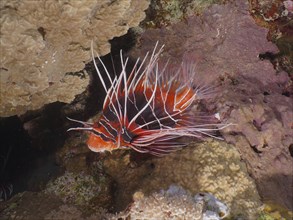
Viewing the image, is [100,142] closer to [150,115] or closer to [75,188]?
[150,115]

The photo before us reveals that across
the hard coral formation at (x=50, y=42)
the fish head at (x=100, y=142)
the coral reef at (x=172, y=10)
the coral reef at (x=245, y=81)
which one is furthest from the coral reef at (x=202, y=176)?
the coral reef at (x=172, y=10)

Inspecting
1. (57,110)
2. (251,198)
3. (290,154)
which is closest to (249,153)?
(251,198)

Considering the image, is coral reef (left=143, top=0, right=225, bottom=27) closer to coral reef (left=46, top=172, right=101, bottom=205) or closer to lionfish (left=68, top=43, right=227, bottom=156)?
lionfish (left=68, top=43, right=227, bottom=156)

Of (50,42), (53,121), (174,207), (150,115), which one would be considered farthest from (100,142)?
(53,121)

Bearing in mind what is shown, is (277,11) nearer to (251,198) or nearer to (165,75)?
(165,75)

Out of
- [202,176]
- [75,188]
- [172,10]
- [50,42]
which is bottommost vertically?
[75,188]

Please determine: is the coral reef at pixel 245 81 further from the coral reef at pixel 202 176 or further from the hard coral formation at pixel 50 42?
the hard coral formation at pixel 50 42

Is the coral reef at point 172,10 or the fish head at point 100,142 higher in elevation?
the coral reef at point 172,10
